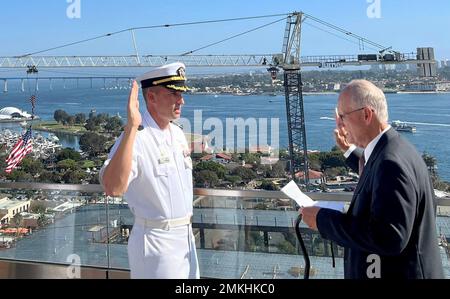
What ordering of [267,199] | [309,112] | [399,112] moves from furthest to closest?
1. [309,112]
2. [399,112]
3. [267,199]

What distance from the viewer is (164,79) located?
168cm

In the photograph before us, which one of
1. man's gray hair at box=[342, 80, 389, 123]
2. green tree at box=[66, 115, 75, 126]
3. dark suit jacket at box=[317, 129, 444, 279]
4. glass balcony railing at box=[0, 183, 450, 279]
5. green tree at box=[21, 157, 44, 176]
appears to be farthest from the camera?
green tree at box=[66, 115, 75, 126]

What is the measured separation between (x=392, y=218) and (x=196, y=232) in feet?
4.75

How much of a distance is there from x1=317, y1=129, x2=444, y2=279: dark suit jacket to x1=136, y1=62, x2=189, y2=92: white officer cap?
2.36 ft

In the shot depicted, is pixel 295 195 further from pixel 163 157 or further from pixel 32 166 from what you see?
pixel 32 166

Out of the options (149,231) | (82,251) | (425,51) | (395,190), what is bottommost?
(82,251)

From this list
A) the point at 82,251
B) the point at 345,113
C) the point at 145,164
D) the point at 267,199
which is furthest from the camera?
the point at 82,251

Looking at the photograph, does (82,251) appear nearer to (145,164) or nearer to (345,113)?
(145,164)

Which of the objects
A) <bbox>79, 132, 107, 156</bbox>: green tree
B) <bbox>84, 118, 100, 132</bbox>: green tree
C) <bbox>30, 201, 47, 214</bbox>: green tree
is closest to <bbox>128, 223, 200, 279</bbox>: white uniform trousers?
<bbox>30, 201, 47, 214</bbox>: green tree

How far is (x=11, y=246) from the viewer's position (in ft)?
10.6

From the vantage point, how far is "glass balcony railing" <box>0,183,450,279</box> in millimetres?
2613

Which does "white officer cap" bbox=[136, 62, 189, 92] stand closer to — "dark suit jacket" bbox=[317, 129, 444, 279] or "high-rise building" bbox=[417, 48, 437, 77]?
"dark suit jacket" bbox=[317, 129, 444, 279]

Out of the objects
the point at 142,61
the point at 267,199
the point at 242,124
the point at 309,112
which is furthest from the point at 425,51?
the point at 267,199
